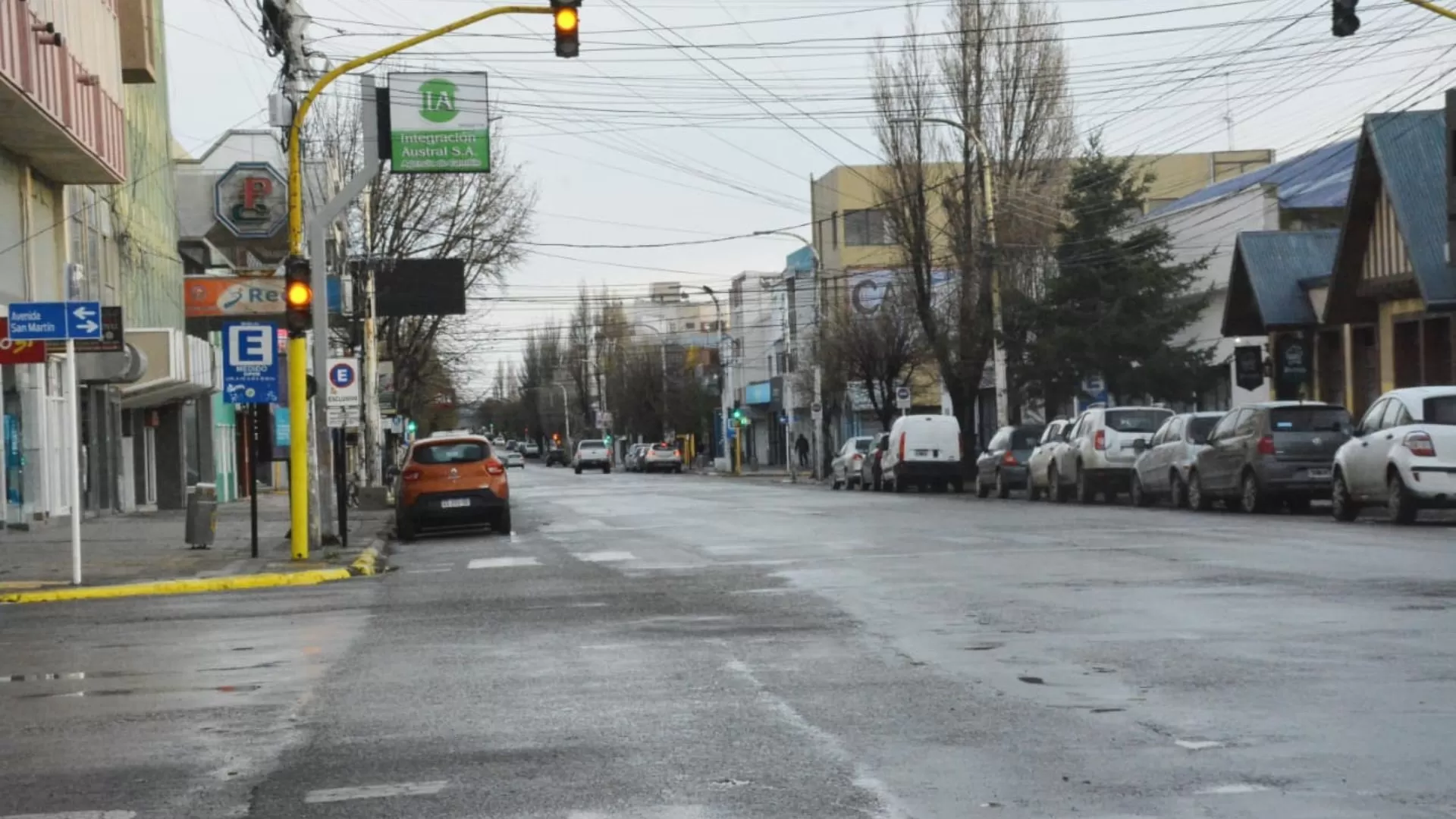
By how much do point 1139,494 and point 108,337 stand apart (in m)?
20.0

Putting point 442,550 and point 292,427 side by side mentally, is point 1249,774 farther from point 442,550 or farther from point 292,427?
point 442,550

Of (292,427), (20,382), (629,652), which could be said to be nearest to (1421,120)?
(292,427)

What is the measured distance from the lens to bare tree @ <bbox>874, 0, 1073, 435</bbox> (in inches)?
2071

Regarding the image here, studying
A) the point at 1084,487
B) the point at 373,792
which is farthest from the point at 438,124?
the point at 373,792

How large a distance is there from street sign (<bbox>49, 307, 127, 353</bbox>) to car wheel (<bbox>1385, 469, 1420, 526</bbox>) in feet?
50.3

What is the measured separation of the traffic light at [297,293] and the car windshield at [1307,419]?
14.5 m

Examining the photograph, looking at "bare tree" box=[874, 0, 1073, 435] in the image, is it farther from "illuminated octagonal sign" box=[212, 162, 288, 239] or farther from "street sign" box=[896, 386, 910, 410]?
"illuminated octagonal sign" box=[212, 162, 288, 239]

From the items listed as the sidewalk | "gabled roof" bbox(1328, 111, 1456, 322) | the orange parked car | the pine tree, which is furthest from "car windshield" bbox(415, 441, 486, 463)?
the pine tree

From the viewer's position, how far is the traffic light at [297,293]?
2367 cm

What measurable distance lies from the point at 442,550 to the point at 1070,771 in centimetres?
2062

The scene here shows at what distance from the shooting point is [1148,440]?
36500 millimetres

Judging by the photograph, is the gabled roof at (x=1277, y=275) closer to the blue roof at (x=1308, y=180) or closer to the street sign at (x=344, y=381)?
the blue roof at (x=1308, y=180)

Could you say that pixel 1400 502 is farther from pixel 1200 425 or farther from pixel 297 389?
pixel 297 389

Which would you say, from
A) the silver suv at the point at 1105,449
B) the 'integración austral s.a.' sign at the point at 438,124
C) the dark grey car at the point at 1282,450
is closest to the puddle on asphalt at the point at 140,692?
the 'integración austral s.a.' sign at the point at 438,124
